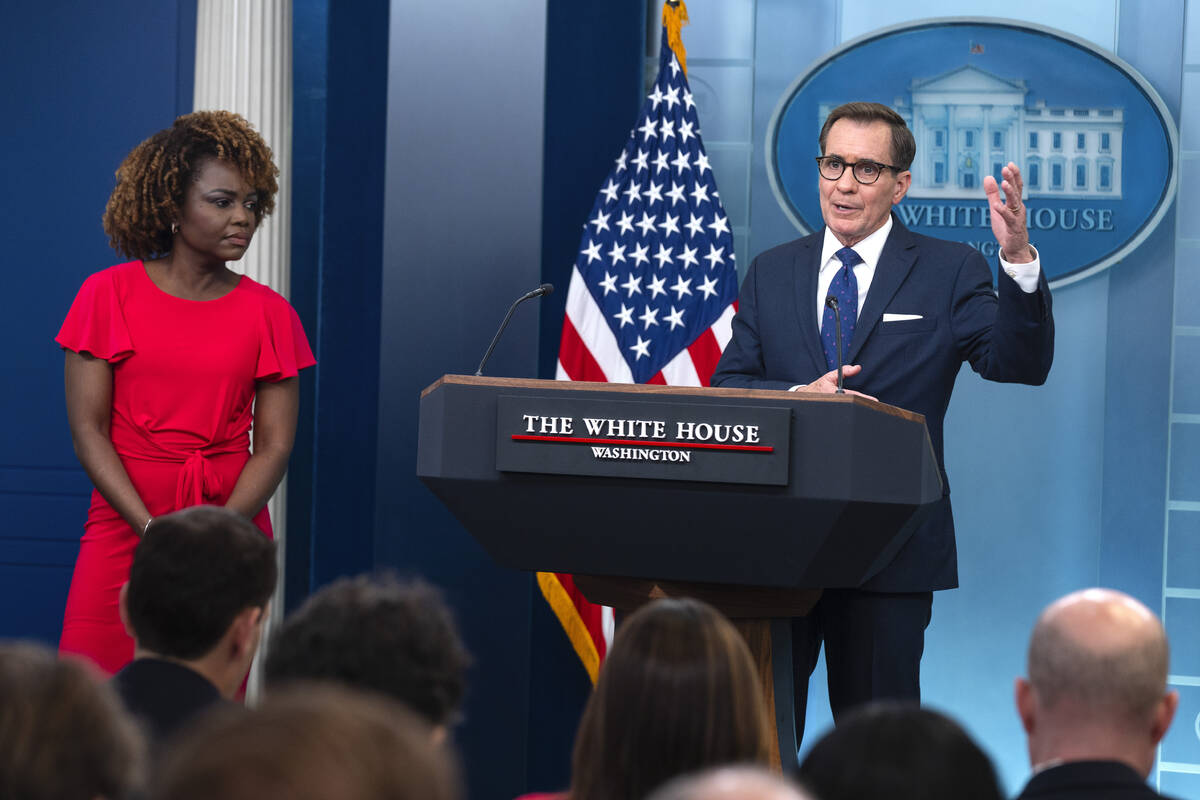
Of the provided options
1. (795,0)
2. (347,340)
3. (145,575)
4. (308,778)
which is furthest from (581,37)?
(308,778)

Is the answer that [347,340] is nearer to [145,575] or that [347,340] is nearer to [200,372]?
[200,372]

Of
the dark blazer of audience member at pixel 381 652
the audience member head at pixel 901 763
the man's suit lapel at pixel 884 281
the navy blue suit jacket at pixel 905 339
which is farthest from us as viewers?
the man's suit lapel at pixel 884 281

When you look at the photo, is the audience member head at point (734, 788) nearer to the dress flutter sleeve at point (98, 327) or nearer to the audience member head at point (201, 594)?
the audience member head at point (201, 594)

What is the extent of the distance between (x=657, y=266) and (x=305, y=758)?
341 cm

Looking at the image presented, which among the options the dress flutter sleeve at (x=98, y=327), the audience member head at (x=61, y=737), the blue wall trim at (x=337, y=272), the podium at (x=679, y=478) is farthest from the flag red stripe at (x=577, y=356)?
the audience member head at (x=61, y=737)

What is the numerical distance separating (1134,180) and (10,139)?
3.65 metres

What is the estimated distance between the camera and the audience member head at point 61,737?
1000 mm

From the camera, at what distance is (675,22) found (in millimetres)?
4133

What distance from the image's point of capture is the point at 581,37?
410 centimetres

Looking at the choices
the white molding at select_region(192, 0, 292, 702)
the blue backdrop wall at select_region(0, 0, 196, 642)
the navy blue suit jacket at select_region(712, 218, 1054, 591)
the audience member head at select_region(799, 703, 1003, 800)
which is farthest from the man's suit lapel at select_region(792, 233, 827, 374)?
the blue backdrop wall at select_region(0, 0, 196, 642)

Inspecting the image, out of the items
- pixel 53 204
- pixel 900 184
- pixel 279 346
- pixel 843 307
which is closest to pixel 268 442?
pixel 279 346

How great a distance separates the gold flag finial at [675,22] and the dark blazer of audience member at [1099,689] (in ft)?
9.25

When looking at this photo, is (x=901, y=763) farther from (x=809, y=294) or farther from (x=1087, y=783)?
(x=809, y=294)

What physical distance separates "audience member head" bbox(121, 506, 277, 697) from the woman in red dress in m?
1.02
